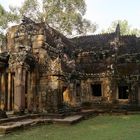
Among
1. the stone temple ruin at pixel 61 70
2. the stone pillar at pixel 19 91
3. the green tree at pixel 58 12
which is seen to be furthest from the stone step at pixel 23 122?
the green tree at pixel 58 12

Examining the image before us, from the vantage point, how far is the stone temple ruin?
58.3 feet

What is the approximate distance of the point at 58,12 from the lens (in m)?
34.0

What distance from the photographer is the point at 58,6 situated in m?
34.1

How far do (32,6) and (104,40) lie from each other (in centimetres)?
1188

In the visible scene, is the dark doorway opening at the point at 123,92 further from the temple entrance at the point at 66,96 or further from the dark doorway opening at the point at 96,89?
the temple entrance at the point at 66,96

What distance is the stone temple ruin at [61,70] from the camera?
17766mm

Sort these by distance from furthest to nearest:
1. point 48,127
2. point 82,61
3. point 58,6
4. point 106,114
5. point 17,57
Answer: point 58,6
point 82,61
point 106,114
point 17,57
point 48,127

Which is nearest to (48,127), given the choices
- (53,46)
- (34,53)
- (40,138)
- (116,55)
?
(40,138)

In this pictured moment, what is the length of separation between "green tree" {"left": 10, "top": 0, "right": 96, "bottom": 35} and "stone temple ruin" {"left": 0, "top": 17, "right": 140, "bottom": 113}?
21.8ft

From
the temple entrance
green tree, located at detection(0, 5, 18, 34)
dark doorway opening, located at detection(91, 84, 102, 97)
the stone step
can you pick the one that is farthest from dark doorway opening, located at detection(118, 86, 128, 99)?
green tree, located at detection(0, 5, 18, 34)

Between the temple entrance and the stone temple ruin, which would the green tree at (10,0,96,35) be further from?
the temple entrance

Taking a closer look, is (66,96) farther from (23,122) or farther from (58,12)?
(58,12)

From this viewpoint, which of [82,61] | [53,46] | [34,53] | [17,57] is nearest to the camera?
[17,57]

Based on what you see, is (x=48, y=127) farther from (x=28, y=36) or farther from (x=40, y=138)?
(x=28, y=36)
